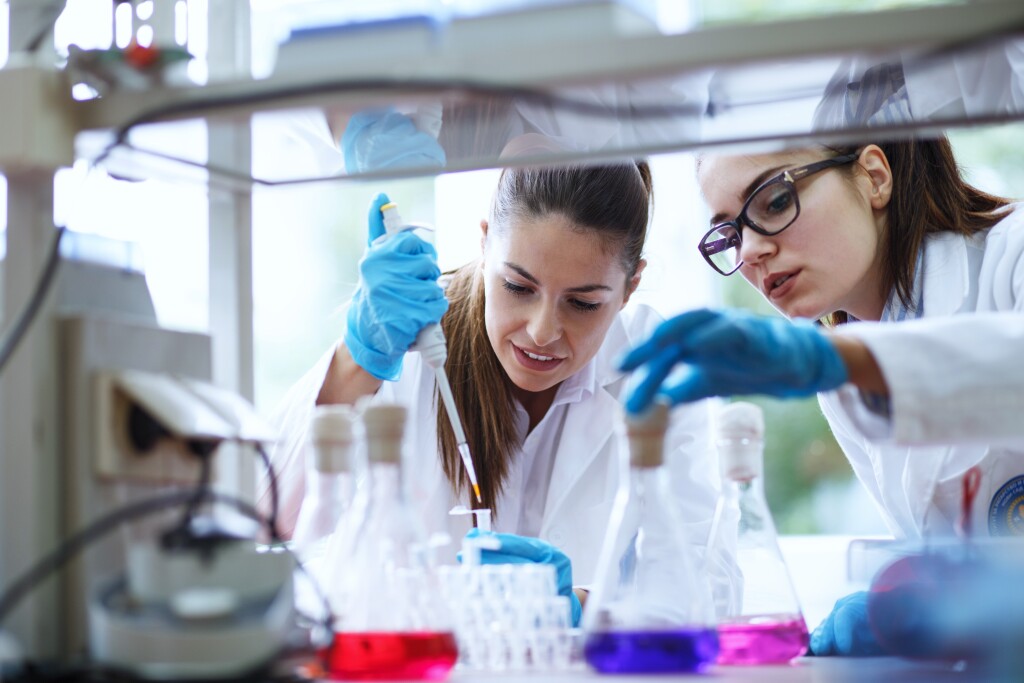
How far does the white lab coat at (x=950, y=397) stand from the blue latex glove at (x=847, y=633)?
149 mm

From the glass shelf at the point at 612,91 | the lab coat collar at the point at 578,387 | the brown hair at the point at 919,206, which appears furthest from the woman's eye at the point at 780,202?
the glass shelf at the point at 612,91

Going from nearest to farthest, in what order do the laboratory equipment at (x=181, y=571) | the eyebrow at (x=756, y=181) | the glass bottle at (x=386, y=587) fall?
the laboratory equipment at (x=181, y=571) < the glass bottle at (x=386, y=587) < the eyebrow at (x=756, y=181)

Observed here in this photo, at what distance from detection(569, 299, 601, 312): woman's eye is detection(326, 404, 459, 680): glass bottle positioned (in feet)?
3.27

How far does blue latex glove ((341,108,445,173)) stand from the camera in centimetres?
104

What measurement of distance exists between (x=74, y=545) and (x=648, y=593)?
0.50 meters

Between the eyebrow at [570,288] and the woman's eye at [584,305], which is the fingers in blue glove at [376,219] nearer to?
the eyebrow at [570,288]

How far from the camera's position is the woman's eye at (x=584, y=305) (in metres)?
1.89

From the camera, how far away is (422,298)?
5.48 ft

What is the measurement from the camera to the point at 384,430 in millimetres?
909

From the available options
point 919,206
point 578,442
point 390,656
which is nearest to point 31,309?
point 390,656

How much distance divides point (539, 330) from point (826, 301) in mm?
548

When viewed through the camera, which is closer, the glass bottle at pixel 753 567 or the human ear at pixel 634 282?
the glass bottle at pixel 753 567

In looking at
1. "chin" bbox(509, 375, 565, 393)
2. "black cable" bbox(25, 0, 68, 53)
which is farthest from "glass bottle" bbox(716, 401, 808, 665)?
"chin" bbox(509, 375, 565, 393)

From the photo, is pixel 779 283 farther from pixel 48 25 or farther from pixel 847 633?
pixel 48 25
